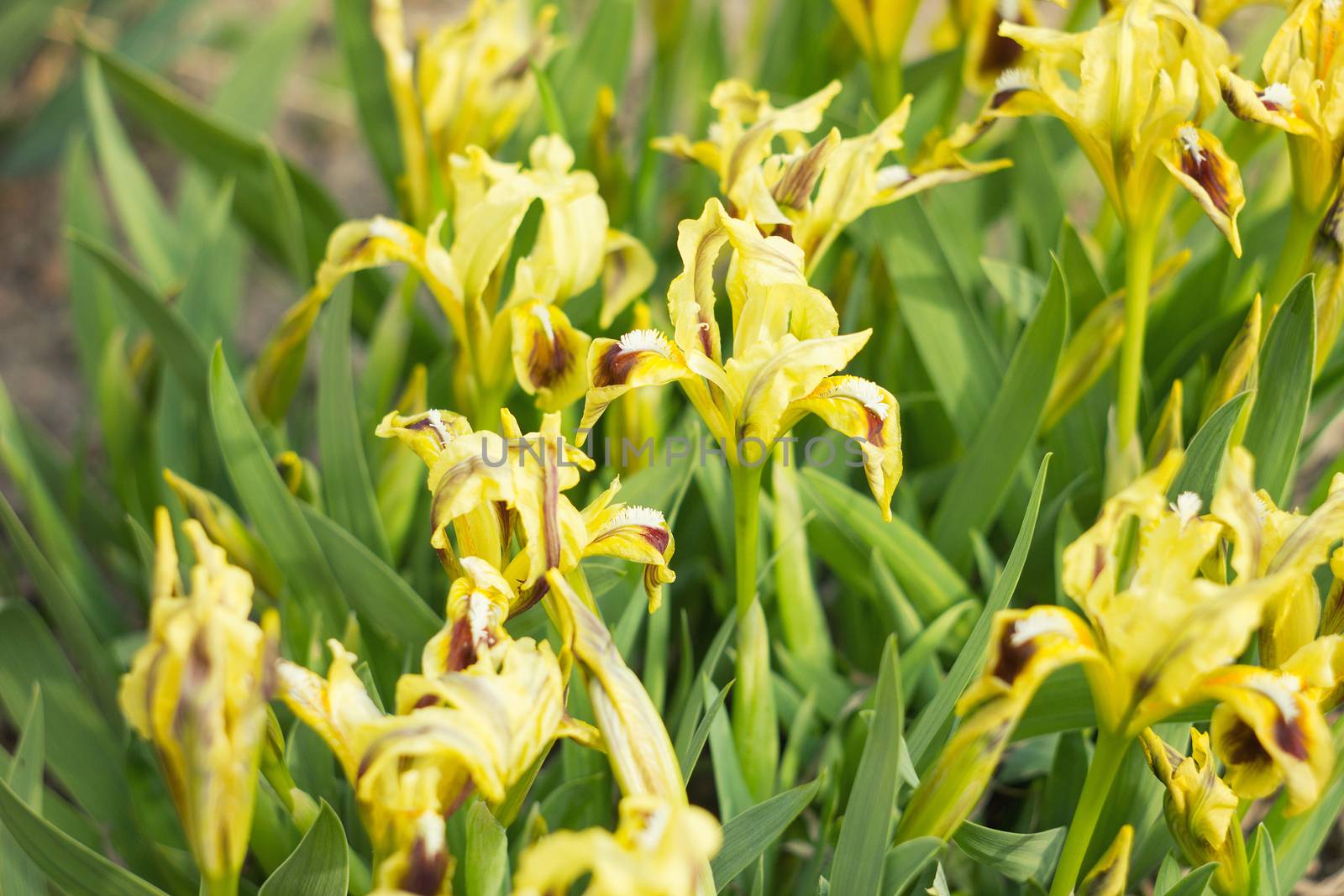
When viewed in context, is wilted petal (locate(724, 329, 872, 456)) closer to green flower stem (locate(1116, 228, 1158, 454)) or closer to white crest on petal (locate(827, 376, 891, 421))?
white crest on petal (locate(827, 376, 891, 421))

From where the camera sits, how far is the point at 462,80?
3.77 feet

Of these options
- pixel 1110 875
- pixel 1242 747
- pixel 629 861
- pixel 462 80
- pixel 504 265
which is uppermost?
pixel 462 80

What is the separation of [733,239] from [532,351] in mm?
219

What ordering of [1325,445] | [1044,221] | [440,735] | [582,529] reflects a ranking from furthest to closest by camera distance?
[1325,445]
[1044,221]
[582,529]
[440,735]

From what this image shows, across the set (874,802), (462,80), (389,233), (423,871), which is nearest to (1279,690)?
(874,802)

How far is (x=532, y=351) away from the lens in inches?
36.0

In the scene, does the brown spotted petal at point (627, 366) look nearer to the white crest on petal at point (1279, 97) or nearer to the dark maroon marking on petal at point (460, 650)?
the dark maroon marking on petal at point (460, 650)

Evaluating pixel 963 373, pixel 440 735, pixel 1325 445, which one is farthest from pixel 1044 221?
pixel 440 735

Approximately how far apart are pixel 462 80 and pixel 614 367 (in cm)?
51

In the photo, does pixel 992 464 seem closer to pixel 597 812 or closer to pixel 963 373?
pixel 963 373

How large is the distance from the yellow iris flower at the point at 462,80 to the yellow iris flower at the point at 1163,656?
0.72 meters

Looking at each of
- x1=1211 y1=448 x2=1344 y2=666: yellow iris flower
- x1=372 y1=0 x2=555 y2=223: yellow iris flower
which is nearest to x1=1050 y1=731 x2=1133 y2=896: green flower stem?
x1=1211 y1=448 x2=1344 y2=666: yellow iris flower

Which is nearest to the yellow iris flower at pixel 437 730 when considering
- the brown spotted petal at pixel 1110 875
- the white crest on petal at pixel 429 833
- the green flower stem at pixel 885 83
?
the white crest on petal at pixel 429 833

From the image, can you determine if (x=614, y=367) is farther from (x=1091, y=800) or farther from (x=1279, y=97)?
(x=1279, y=97)
